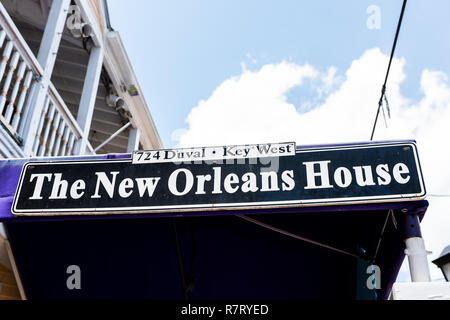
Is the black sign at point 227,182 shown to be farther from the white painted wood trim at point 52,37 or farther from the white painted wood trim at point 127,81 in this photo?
the white painted wood trim at point 127,81

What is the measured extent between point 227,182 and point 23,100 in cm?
321

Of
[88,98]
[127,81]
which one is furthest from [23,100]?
[127,81]

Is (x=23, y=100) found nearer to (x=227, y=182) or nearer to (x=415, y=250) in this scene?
(x=227, y=182)

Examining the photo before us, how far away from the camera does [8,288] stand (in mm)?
3438

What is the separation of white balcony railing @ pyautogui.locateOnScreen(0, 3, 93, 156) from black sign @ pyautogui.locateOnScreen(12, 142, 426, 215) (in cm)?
204

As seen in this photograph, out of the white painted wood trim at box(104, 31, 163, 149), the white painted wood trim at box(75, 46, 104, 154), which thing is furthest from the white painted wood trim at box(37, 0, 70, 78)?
the white painted wood trim at box(104, 31, 163, 149)

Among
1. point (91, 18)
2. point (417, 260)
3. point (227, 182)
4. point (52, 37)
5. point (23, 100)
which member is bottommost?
point (417, 260)

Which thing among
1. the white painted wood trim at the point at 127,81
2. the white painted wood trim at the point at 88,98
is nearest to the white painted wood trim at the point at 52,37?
the white painted wood trim at the point at 88,98

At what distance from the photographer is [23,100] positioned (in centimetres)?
430

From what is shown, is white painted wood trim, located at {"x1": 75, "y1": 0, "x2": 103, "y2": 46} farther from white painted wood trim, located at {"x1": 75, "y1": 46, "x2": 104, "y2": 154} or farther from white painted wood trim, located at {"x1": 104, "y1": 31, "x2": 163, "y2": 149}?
white painted wood trim, located at {"x1": 104, "y1": 31, "x2": 163, "y2": 149}

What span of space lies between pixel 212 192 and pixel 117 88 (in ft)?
20.0

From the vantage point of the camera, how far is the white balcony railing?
3986mm

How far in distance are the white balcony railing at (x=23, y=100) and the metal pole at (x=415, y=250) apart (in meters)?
3.54
